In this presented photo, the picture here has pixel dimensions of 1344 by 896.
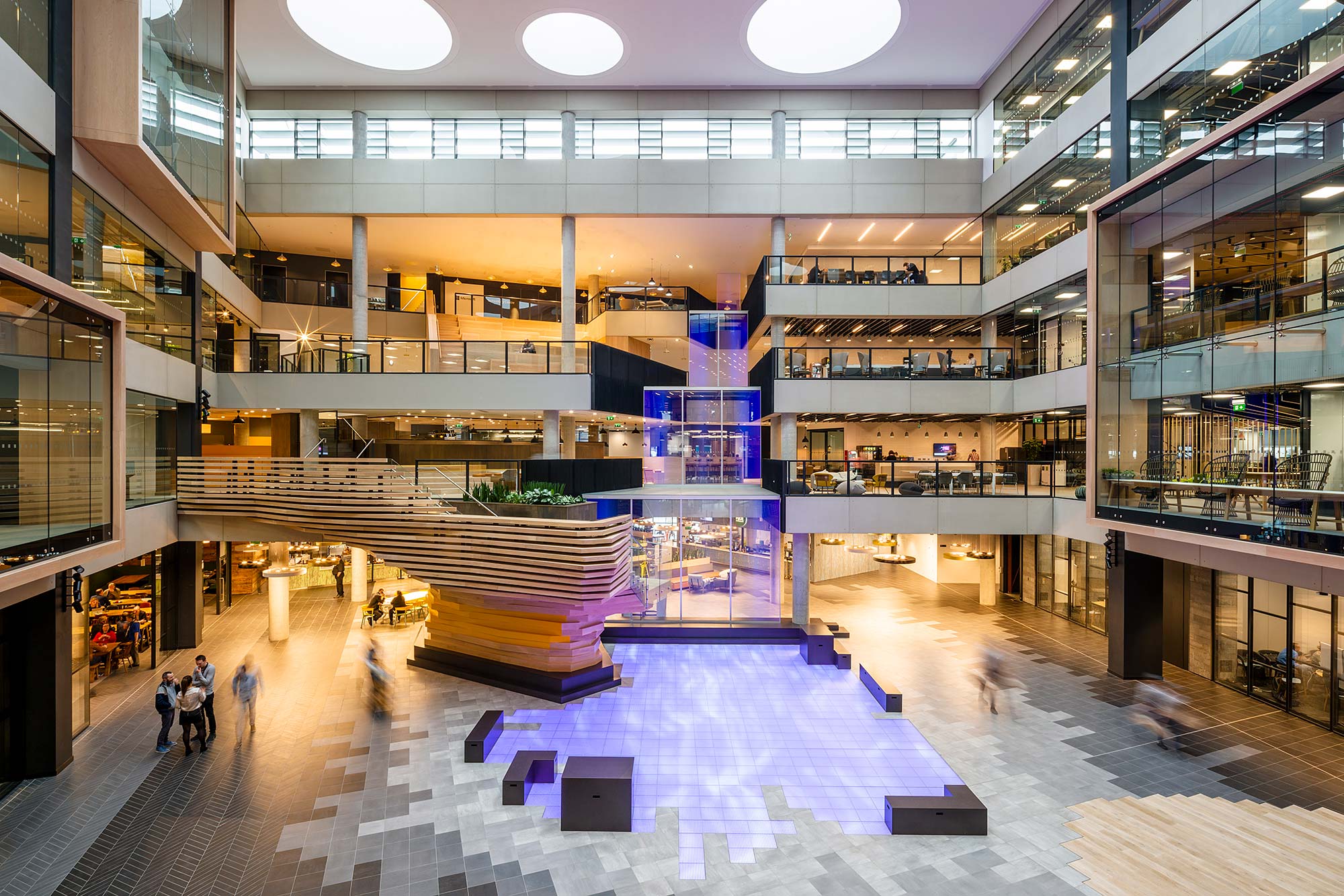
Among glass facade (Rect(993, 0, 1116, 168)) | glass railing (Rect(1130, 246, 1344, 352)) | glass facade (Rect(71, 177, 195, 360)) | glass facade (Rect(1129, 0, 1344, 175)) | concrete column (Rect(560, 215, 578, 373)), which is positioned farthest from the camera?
concrete column (Rect(560, 215, 578, 373))

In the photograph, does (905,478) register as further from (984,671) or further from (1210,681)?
(1210,681)

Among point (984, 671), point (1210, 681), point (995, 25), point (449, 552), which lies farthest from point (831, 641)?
point (995, 25)

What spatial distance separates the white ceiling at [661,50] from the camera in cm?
1449

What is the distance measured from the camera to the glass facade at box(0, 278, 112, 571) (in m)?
6.46

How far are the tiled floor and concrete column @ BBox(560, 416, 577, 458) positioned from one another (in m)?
8.23

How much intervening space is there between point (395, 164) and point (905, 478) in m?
17.3

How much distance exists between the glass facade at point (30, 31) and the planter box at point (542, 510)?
9133mm

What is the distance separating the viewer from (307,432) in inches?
655

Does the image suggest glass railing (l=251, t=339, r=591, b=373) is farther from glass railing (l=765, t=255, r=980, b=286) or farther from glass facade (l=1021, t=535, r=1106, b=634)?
glass facade (l=1021, t=535, r=1106, b=634)

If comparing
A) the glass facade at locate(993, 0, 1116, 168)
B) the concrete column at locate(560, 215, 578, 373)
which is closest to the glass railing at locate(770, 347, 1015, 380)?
the glass facade at locate(993, 0, 1116, 168)

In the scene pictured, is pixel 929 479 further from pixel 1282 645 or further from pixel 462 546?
pixel 462 546

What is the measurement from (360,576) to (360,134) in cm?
1383

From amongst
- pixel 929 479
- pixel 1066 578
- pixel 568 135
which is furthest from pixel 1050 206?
pixel 568 135

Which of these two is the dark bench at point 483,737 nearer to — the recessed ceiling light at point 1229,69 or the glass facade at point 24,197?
the glass facade at point 24,197
